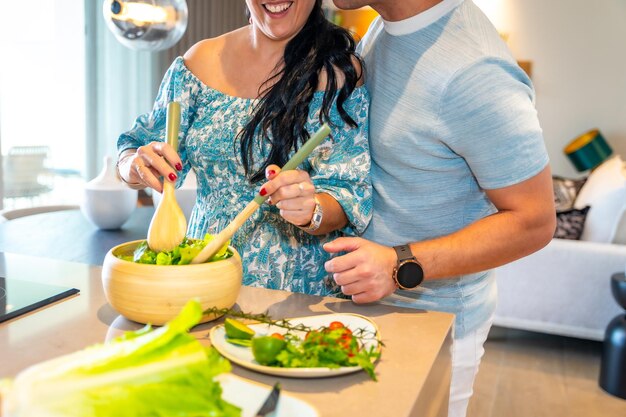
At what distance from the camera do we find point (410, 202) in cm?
141

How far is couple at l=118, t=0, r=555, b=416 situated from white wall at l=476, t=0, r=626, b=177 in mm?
5204

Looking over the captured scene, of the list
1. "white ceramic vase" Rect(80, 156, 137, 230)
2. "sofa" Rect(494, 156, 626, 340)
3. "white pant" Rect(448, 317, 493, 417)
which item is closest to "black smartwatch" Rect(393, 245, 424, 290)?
"white pant" Rect(448, 317, 493, 417)

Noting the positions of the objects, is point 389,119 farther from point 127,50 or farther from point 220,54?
point 127,50

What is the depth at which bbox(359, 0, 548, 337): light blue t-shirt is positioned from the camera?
125 centimetres

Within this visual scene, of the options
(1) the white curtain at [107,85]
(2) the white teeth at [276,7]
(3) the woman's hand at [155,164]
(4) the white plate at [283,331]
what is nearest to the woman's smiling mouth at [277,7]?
(2) the white teeth at [276,7]

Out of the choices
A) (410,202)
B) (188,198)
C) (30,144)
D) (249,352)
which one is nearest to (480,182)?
(410,202)

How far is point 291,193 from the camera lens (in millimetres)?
1165

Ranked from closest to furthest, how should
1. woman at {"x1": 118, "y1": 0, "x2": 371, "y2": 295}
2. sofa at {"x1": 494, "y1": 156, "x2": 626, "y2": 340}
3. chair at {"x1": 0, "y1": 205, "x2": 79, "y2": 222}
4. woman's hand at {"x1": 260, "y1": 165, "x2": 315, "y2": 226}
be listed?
1. woman's hand at {"x1": 260, "y1": 165, "x2": 315, "y2": 226}
2. woman at {"x1": 118, "y1": 0, "x2": 371, "y2": 295}
3. chair at {"x1": 0, "y1": 205, "x2": 79, "y2": 222}
4. sofa at {"x1": 494, "y1": 156, "x2": 626, "y2": 340}

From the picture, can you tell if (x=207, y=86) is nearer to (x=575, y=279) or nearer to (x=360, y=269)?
(x=360, y=269)

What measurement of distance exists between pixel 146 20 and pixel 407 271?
2.11m

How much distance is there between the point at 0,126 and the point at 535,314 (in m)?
3.45

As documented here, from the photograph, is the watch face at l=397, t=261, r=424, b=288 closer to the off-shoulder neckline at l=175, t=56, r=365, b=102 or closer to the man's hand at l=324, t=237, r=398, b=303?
the man's hand at l=324, t=237, r=398, b=303

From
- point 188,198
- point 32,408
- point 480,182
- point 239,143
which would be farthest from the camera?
point 188,198

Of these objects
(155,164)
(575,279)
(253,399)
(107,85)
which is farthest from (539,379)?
(107,85)
